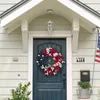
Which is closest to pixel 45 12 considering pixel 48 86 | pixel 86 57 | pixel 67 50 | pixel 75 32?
pixel 75 32

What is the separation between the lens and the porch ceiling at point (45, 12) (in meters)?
7.41

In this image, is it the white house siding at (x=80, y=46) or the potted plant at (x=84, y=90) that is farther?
the white house siding at (x=80, y=46)

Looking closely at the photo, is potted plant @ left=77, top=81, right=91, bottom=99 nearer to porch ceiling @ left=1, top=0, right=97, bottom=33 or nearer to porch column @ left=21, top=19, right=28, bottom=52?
porch ceiling @ left=1, top=0, right=97, bottom=33

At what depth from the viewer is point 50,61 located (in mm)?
Result: 8273

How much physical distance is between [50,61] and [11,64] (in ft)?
3.18

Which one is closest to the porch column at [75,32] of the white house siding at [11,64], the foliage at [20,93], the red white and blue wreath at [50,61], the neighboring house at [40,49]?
the neighboring house at [40,49]

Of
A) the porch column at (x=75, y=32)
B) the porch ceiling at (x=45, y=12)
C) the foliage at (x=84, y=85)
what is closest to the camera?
the porch ceiling at (x=45, y=12)

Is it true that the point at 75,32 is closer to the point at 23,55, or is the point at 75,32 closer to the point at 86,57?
the point at 86,57

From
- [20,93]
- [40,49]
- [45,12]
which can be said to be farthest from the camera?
[40,49]

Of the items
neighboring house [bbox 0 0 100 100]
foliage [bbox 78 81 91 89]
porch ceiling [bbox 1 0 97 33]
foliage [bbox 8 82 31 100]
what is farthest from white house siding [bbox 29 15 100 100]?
foliage [bbox 8 82 31 100]

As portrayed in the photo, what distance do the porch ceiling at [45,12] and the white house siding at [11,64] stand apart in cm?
38

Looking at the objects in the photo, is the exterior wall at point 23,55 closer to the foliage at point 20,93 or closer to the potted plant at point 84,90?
the potted plant at point 84,90

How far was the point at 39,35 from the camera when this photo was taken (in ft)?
26.9

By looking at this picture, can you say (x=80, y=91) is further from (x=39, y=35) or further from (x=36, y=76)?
(x=39, y=35)
